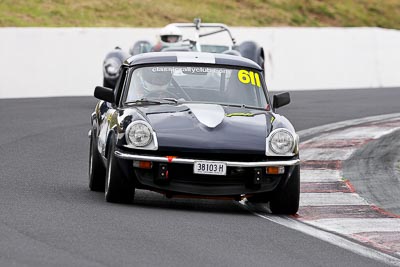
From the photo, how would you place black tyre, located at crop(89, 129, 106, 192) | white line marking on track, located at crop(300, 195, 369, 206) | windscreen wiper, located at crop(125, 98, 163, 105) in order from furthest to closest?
black tyre, located at crop(89, 129, 106, 192) → white line marking on track, located at crop(300, 195, 369, 206) → windscreen wiper, located at crop(125, 98, 163, 105)

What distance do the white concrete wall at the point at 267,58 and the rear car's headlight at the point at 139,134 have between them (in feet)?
48.9

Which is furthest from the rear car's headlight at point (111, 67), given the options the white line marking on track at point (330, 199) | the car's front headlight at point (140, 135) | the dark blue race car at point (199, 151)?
the car's front headlight at point (140, 135)

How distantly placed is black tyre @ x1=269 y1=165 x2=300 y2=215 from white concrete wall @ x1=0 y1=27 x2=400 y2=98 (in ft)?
49.5

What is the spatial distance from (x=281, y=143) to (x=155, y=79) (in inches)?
62.6

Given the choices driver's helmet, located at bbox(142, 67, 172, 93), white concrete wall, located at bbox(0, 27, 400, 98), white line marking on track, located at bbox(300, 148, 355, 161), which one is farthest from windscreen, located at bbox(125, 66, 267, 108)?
white concrete wall, located at bbox(0, 27, 400, 98)

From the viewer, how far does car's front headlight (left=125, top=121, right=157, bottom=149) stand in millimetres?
9578

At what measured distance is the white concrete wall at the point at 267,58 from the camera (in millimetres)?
24500

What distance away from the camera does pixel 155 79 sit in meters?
10.8

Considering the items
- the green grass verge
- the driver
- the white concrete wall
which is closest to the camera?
the driver

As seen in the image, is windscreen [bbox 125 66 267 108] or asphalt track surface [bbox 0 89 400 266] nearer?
asphalt track surface [bbox 0 89 400 266]

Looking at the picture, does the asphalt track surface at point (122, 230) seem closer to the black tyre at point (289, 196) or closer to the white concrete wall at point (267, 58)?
the black tyre at point (289, 196)

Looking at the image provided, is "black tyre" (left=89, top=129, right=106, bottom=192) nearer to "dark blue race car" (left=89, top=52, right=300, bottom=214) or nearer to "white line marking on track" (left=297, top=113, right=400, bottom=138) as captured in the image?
"dark blue race car" (left=89, top=52, right=300, bottom=214)

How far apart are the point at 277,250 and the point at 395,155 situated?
679 centimetres

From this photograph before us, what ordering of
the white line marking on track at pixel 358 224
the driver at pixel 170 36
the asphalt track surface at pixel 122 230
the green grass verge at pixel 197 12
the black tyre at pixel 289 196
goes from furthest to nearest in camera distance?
1. the green grass verge at pixel 197 12
2. the driver at pixel 170 36
3. the black tyre at pixel 289 196
4. the white line marking on track at pixel 358 224
5. the asphalt track surface at pixel 122 230
